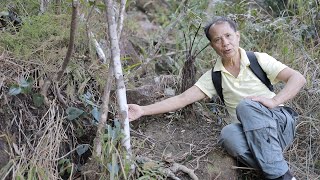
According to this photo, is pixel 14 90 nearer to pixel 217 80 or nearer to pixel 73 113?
pixel 73 113

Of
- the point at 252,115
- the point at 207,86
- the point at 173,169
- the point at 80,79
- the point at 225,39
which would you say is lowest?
the point at 173,169

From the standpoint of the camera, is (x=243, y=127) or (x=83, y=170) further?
(x=243, y=127)

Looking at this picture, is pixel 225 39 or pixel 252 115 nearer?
pixel 252 115

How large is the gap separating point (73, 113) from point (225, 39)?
4.17ft

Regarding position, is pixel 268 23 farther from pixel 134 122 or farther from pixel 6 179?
pixel 6 179

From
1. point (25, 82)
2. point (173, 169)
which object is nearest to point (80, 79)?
point (25, 82)

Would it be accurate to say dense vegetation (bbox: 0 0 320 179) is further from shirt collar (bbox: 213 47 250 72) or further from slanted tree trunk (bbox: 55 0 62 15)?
shirt collar (bbox: 213 47 250 72)

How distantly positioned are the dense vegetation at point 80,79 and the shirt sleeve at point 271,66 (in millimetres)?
704

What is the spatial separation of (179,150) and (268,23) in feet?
7.46

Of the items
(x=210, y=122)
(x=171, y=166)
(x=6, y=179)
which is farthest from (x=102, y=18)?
(x=6, y=179)

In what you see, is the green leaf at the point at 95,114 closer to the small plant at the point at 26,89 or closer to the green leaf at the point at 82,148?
the green leaf at the point at 82,148

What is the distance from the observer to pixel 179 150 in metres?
3.32

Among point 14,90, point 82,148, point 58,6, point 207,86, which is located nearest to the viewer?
point 14,90

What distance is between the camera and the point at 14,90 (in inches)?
110
